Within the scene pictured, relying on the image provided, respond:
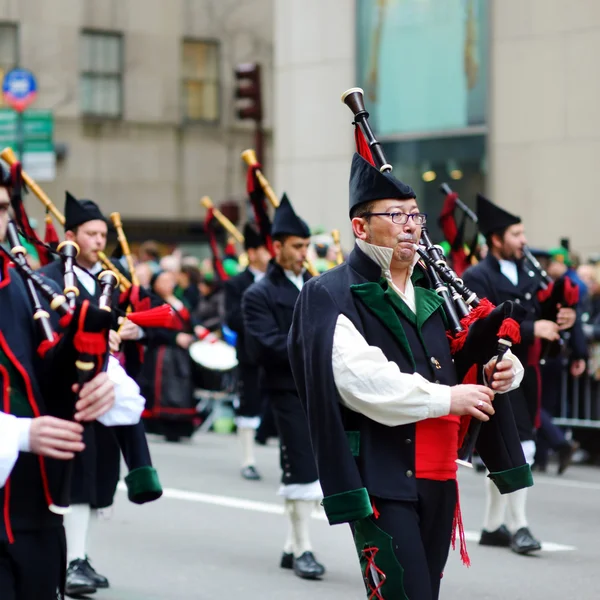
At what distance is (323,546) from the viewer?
9078 mm

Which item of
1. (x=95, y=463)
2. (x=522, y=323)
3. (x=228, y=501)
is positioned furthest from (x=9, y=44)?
(x=95, y=463)

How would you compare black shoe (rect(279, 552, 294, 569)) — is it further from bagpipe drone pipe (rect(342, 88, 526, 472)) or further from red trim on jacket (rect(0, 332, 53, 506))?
red trim on jacket (rect(0, 332, 53, 506))

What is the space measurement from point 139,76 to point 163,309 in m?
28.1

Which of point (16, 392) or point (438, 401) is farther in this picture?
point (438, 401)

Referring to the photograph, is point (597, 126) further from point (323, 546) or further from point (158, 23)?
point (158, 23)

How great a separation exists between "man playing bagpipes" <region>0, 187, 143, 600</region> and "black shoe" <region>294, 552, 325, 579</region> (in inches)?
155

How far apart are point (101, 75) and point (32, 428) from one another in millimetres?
29488

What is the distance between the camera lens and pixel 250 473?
489 inches

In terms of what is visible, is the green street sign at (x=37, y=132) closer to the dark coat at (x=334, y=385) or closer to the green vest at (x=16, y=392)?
the dark coat at (x=334, y=385)

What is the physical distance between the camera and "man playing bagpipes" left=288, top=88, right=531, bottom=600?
15.0 feet

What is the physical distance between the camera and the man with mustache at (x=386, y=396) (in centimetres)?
458

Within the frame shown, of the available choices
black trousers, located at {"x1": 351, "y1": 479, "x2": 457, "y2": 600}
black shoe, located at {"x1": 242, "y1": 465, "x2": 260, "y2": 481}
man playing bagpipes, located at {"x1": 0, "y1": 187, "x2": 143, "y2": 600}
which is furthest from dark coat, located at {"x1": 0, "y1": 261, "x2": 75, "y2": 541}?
black shoe, located at {"x1": 242, "y1": 465, "x2": 260, "y2": 481}

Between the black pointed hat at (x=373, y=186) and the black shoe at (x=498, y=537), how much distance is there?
14.6 ft

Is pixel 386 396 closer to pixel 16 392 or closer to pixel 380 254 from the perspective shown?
pixel 380 254
